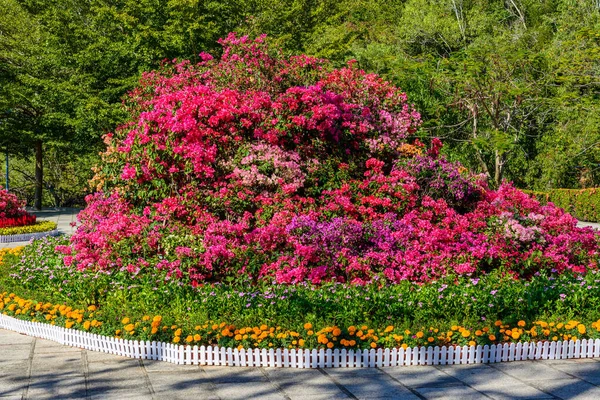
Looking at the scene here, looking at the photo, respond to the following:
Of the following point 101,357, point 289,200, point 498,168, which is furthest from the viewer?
point 498,168

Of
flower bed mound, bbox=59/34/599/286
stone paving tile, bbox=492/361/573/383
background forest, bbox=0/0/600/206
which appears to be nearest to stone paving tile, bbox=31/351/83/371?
flower bed mound, bbox=59/34/599/286

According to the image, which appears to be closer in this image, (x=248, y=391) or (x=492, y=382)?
(x=248, y=391)

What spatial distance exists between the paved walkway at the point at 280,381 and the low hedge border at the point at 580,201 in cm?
1788

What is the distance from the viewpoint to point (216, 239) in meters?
9.14

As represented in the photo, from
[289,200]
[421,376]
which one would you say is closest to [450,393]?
[421,376]

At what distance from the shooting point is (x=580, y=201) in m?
23.9

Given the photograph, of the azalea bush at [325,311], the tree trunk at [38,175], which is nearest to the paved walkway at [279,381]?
the azalea bush at [325,311]

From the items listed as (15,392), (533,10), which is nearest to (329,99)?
(15,392)

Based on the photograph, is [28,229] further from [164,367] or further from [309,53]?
[309,53]

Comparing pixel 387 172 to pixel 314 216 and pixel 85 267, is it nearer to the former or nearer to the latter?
pixel 314 216

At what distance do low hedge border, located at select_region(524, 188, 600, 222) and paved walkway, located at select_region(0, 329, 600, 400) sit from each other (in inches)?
704

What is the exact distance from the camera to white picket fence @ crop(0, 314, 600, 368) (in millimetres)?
6574

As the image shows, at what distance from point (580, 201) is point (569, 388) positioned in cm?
1971

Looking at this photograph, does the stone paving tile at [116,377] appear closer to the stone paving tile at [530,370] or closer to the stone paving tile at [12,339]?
the stone paving tile at [12,339]
